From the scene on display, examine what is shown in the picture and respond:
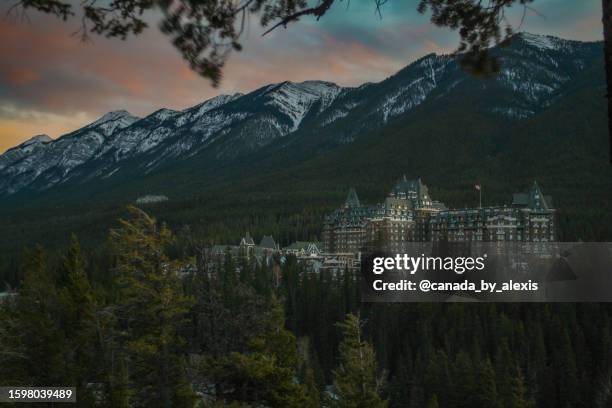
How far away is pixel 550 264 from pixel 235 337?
75937 millimetres

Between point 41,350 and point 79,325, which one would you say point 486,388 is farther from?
point 41,350

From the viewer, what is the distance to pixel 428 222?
134 metres

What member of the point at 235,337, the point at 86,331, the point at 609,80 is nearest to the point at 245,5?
the point at 609,80

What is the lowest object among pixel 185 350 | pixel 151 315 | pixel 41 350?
pixel 41 350

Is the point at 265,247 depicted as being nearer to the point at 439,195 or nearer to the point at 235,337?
the point at 439,195

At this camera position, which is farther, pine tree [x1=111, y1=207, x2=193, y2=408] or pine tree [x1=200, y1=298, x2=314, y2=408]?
pine tree [x1=111, y1=207, x2=193, y2=408]

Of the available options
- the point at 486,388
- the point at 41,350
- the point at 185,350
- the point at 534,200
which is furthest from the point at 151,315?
the point at 534,200

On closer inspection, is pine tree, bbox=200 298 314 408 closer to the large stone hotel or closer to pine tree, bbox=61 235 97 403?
pine tree, bbox=61 235 97 403

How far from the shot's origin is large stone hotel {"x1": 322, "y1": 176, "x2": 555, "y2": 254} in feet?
398

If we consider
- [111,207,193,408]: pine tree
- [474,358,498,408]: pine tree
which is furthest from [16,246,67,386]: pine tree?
[474,358,498,408]: pine tree

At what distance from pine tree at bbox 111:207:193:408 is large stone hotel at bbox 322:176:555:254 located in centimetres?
9869

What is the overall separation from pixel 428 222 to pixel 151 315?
385ft

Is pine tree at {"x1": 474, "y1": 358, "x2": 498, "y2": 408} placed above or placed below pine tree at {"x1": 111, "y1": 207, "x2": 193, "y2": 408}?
below

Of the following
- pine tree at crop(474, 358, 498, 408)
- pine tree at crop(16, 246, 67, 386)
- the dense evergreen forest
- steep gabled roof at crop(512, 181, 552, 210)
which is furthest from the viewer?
steep gabled roof at crop(512, 181, 552, 210)
